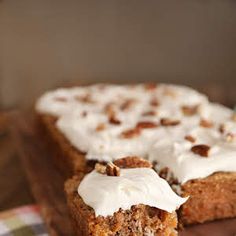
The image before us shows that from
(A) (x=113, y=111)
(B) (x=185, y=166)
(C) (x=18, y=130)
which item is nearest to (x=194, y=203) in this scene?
(B) (x=185, y=166)

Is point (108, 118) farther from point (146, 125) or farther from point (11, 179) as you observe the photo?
point (11, 179)

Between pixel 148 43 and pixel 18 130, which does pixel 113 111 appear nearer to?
pixel 18 130

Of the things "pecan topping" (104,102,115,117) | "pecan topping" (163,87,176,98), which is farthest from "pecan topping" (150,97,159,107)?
"pecan topping" (104,102,115,117)

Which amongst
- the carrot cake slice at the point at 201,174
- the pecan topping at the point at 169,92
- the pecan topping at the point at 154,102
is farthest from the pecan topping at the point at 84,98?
the carrot cake slice at the point at 201,174

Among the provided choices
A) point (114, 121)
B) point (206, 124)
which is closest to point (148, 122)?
point (114, 121)

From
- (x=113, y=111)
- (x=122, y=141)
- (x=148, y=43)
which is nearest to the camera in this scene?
(x=122, y=141)

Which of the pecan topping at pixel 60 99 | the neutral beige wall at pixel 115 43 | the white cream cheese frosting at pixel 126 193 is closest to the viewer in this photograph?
the white cream cheese frosting at pixel 126 193

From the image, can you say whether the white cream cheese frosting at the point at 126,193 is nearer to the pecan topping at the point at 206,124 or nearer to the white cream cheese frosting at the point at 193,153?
the white cream cheese frosting at the point at 193,153
